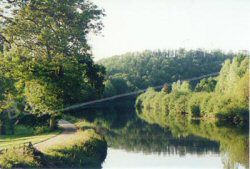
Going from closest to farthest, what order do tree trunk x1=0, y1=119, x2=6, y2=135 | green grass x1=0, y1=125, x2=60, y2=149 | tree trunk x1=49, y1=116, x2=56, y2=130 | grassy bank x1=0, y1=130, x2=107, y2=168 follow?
grassy bank x1=0, y1=130, x2=107, y2=168 < green grass x1=0, y1=125, x2=60, y2=149 < tree trunk x1=0, y1=119, x2=6, y2=135 < tree trunk x1=49, y1=116, x2=56, y2=130

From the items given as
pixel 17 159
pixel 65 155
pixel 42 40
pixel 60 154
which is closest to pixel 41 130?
pixel 65 155

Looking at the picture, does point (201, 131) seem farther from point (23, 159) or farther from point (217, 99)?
point (23, 159)

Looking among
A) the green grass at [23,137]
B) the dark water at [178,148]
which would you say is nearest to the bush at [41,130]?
the green grass at [23,137]

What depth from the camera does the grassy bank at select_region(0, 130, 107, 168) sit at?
2253 centimetres

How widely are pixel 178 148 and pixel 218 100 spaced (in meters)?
36.3

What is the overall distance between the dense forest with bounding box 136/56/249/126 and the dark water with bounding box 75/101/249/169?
12.3m

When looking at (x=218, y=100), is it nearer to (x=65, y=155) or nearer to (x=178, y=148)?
(x=178, y=148)

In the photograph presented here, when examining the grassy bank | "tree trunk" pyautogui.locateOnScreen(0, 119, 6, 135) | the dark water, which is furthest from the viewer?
"tree trunk" pyautogui.locateOnScreen(0, 119, 6, 135)

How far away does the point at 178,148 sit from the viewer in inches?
1881

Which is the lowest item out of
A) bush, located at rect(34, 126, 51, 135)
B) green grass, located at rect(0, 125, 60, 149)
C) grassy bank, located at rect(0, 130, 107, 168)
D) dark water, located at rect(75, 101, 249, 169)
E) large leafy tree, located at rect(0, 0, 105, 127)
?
dark water, located at rect(75, 101, 249, 169)

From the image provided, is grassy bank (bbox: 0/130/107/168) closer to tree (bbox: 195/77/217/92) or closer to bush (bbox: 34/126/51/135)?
bush (bbox: 34/126/51/135)

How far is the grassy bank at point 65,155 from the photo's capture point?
22.5 metres

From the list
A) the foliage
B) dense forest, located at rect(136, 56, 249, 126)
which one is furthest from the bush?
dense forest, located at rect(136, 56, 249, 126)

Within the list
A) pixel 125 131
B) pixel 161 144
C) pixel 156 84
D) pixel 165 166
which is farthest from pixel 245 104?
pixel 156 84
